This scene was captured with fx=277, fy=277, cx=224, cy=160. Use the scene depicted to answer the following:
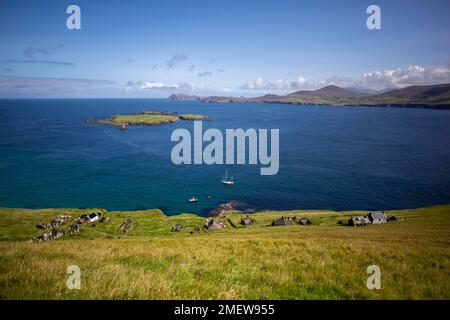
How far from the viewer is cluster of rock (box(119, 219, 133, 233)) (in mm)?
70500

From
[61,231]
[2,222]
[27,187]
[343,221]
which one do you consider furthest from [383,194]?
[27,187]

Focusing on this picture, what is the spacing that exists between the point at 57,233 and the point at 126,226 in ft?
50.6

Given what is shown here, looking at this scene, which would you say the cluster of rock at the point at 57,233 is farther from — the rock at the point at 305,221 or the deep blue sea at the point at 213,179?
the rock at the point at 305,221

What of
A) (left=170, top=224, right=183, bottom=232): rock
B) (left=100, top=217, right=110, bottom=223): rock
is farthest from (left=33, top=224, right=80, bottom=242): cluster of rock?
(left=170, top=224, right=183, bottom=232): rock

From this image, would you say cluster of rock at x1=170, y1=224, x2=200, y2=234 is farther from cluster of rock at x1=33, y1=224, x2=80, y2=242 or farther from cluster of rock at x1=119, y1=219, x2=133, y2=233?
cluster of rock at x1=33, y1=224, x2=80, y2=242

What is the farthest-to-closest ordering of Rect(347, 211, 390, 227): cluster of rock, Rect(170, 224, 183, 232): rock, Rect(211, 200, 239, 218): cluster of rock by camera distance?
Rect(211, 200, 239, 218): cluster of rock → Rect(170, 224, 183, 232): rock → Rect(347, 211, 390, 227): cluster of rock

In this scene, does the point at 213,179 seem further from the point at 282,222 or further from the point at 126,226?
the point at 126,226

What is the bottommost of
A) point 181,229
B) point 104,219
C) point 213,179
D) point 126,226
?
point 181,229

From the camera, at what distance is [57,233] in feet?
212

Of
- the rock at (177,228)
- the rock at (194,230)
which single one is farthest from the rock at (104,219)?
the rock at (194,230)

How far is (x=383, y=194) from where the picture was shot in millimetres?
106375

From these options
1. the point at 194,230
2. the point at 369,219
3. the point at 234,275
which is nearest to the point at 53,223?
the point at 194,230

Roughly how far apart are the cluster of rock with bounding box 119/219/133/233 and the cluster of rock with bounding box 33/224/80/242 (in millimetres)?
10232
